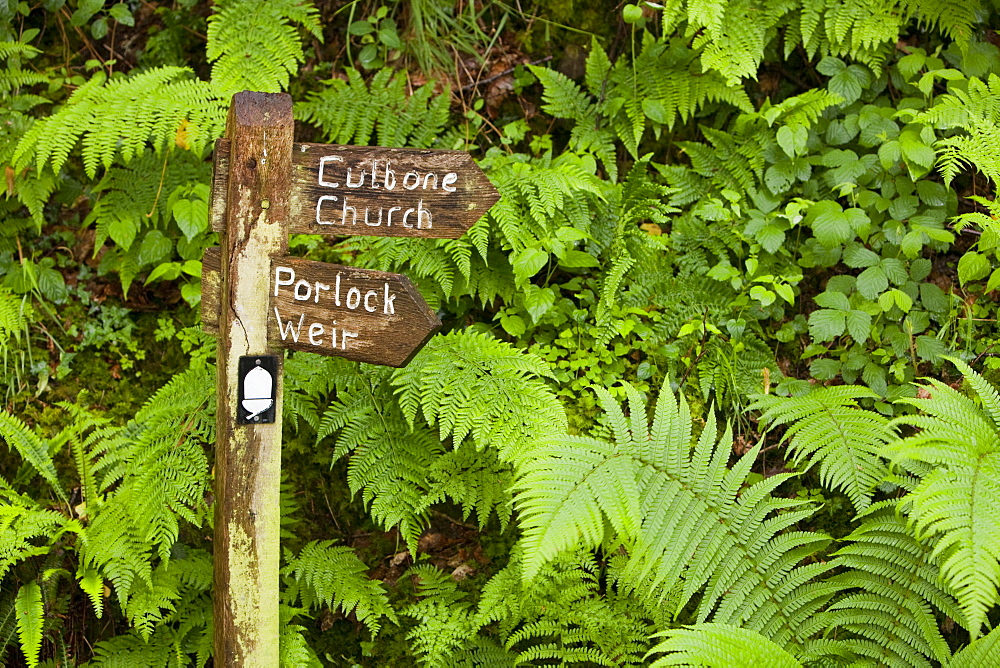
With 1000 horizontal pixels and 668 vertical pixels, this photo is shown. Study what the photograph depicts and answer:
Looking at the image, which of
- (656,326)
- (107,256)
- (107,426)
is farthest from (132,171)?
(656,326)

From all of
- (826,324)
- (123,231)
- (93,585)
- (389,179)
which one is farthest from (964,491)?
(123,231)

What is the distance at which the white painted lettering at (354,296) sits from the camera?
234cm

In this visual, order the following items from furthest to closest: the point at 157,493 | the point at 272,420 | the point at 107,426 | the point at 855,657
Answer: the point at 107,426, the point at 157,493, the point at 855,657, the point at 272,420

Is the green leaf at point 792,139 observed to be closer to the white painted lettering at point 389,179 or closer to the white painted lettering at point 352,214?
the white painted lettering at point 389,179

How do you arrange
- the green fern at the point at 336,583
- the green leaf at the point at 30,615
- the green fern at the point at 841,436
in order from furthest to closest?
1. the green fern at the point at 336,583
2. the green fern at the point at 841,436
3. the green leaf at the point at 30,615

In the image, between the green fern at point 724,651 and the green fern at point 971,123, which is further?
the green fern at point 971,123

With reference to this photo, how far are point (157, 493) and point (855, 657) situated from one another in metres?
2.66

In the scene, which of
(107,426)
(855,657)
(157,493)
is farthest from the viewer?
(107,426)

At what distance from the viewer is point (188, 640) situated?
3107 mm

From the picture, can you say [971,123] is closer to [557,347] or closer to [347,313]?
[557,347]

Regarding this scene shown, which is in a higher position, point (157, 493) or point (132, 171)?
point (132, 171)

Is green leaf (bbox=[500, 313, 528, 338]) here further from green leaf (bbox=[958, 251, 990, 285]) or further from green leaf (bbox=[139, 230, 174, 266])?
green leaf (bbox=[958, 251, 990, 285])

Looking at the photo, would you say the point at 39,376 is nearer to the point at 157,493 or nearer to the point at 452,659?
the point at 157,493

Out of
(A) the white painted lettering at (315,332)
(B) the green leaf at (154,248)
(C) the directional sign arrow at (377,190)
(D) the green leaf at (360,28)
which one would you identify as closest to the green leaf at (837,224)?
(C) the directional sign arrow at (377,190)
